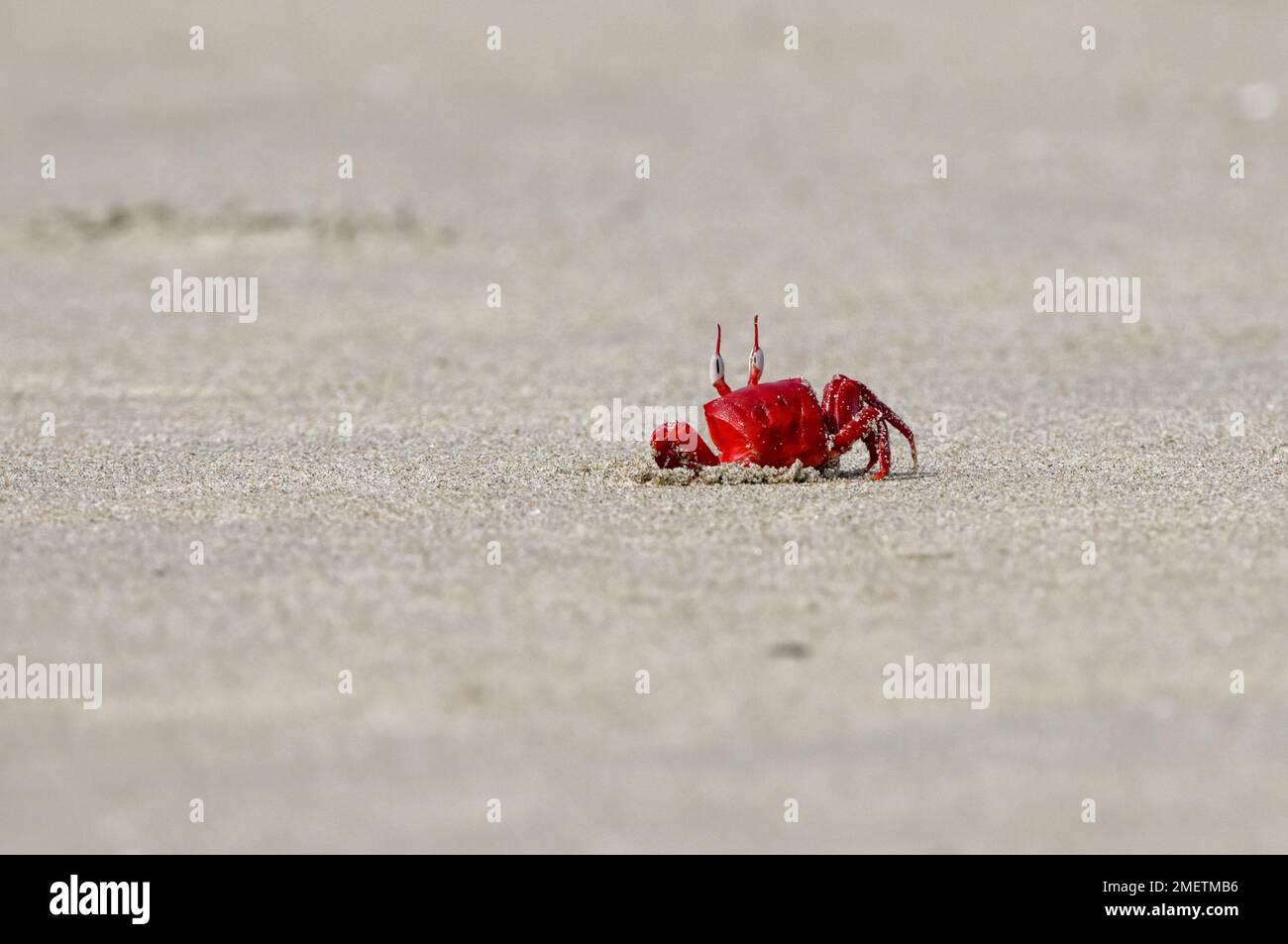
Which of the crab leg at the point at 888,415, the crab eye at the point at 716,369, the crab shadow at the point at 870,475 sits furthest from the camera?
the crab shadow at the point at 870,475

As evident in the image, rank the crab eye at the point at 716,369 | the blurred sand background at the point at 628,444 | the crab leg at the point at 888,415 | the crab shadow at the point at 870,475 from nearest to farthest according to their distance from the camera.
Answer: the blurred sand background at the point at 628,444 → the crab eye at the point at 716,369 → the crab leg at the point at 888,415 → the crab shadow at the point at 870,475

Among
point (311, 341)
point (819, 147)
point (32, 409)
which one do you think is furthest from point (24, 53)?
point (32, 409)

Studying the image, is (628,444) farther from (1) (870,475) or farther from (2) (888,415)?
(2) (888,415)

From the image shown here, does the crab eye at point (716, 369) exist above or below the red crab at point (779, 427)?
above

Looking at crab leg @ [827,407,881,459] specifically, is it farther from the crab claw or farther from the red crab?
the crab claw

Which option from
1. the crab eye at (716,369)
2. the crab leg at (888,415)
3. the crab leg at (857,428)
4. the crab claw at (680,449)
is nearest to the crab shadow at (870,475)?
the crab leg at (888,415)

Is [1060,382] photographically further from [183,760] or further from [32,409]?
[183,760]

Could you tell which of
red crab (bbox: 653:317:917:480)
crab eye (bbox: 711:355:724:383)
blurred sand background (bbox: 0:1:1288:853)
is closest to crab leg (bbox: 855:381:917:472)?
red crab (bbox: 653:317:917:480)

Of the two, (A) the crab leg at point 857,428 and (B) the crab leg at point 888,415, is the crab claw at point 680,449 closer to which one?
(A) the crab leg at point 857,428
